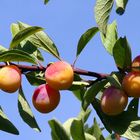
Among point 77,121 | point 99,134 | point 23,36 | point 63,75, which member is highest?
point 23,36

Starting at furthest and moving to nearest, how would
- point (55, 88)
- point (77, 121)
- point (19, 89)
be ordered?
point (19, 89)
point (55, 88)
point (77, 121)

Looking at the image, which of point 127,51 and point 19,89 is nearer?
point 127,51

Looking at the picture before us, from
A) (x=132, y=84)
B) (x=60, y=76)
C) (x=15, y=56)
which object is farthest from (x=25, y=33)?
(x=132, y=84)

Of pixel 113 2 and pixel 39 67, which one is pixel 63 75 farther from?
pixel 113 2

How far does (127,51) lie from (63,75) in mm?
248

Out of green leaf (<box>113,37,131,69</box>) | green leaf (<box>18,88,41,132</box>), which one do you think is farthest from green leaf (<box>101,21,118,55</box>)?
green leaf (<box>18,88,41,132</box>)

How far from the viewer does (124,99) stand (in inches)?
60.1

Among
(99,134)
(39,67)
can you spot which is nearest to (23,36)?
(39,67)

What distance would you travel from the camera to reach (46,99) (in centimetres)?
158

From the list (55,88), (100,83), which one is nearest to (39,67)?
(55,88)

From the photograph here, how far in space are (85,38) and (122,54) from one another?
0.17 meters

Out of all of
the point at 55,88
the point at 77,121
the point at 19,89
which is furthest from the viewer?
the point at 19,89

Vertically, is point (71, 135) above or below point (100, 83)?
below

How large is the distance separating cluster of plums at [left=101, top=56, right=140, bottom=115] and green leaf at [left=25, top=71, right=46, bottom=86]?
0.30m
